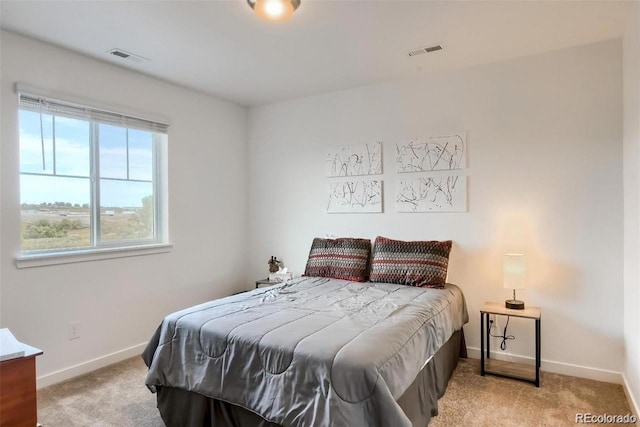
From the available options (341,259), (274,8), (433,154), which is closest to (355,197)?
(341,259)

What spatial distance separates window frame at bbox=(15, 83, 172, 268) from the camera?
2688mm

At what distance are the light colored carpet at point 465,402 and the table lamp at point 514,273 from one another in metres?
0.55

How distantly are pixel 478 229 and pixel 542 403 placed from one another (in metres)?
1.33

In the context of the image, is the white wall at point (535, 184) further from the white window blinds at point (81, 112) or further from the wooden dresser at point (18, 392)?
the wooden dresser at point (18, 392)

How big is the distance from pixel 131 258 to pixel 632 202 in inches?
147

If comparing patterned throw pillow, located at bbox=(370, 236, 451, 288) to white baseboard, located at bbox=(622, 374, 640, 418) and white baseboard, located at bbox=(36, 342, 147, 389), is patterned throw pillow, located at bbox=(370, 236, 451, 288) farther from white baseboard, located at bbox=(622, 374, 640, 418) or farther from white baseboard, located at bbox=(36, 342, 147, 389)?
white baseboard, located at bbox=(36, 342, 147, 389)

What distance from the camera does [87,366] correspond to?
2930mm

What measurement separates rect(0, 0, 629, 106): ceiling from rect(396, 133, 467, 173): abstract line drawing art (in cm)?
61

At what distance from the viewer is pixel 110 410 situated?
7.71 feet

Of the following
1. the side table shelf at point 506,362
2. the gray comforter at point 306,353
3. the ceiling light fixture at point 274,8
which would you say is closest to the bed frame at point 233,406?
the gray comforter at point 306,353

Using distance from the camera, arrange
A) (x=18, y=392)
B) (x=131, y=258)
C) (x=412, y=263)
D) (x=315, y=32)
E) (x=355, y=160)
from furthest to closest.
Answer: (x=355, y=160) → (x=131, y=258) → (x=412, y=263) → (x=315, y=32) → (x=18, y=392)

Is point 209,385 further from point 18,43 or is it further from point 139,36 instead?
point 18,43

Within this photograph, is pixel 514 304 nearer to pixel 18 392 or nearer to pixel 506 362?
pixel 506 362

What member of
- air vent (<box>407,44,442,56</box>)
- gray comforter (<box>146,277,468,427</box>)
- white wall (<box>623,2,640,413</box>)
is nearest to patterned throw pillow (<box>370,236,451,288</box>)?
gray comforter (<box>146,277,468,427</box>)
